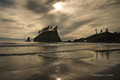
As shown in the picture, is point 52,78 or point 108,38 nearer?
point 52,78

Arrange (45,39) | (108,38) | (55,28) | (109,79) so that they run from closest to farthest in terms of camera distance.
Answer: (109,79)
(108,38)
(45,39)
(55,28)

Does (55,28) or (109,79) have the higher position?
(55,28)

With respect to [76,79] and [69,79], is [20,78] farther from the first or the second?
[76,79]

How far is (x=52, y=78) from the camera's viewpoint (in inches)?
126

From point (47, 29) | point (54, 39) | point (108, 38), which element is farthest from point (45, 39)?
point (108, 38)

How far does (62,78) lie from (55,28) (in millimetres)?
110385

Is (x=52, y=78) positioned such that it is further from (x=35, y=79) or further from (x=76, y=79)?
(x=76, y=79)

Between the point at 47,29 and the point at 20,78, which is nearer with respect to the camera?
the point at 20,78

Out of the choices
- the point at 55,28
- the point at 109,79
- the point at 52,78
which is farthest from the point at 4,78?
the point at 55,28

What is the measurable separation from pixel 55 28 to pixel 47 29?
14285 mm

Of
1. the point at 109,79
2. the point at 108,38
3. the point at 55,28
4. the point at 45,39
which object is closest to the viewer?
the point at 109,79

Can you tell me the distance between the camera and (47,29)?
370ft

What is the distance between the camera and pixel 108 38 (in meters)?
79.8

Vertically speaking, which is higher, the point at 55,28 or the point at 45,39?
the point at 55,28
